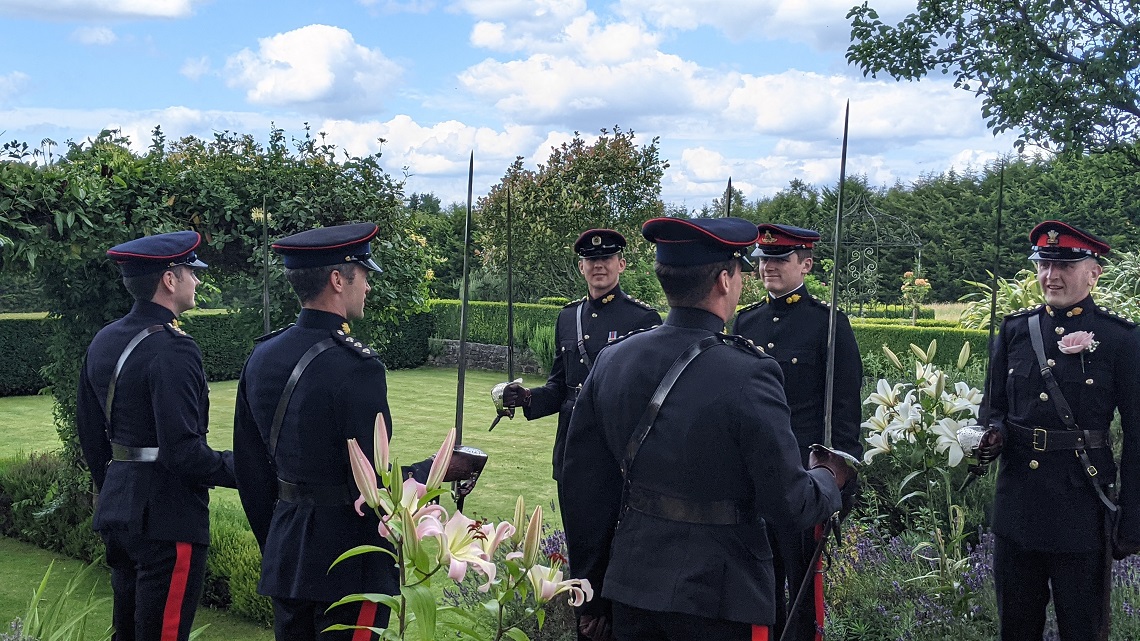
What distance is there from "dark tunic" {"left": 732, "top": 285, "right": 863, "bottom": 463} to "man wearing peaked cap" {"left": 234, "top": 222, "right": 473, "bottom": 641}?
2058mm

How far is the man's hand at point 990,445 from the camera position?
13.8 feet

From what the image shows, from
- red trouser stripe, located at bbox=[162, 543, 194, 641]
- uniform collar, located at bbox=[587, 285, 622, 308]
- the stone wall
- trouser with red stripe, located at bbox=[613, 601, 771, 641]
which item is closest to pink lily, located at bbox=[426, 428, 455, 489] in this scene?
trouser with red stripe, located at bbox=[613, 601, 771, 641]

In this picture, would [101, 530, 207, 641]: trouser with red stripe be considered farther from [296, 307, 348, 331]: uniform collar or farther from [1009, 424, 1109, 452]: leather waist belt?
[1009, 424, 1109, 452]: leather waist belt

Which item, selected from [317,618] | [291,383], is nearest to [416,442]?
[317,618]

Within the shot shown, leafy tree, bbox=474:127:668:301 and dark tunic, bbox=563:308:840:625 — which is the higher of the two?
leafy tree, bbox=474:127:668:301

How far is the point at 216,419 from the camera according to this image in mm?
14773

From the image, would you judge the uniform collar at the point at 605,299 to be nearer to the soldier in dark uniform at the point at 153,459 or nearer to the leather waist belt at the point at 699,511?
the soldier in dark uniform at the point at 153,459

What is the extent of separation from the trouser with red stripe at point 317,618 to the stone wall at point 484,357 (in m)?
15.2

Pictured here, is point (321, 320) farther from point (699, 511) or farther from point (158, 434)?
point (699, 511)

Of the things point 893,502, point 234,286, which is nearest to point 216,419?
point 234,286

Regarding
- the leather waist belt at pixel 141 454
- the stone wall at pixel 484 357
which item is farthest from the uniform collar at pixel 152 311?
the stone wall at pixel 484 357

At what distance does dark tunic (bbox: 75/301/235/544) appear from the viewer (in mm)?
4234

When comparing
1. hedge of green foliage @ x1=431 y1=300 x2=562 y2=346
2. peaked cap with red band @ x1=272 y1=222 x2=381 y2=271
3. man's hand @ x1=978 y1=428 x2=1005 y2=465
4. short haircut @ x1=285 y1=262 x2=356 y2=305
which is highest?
peaked cap with red band @ x1=272 y1=222 x2=381 y2=271

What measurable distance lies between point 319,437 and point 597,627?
117cm
